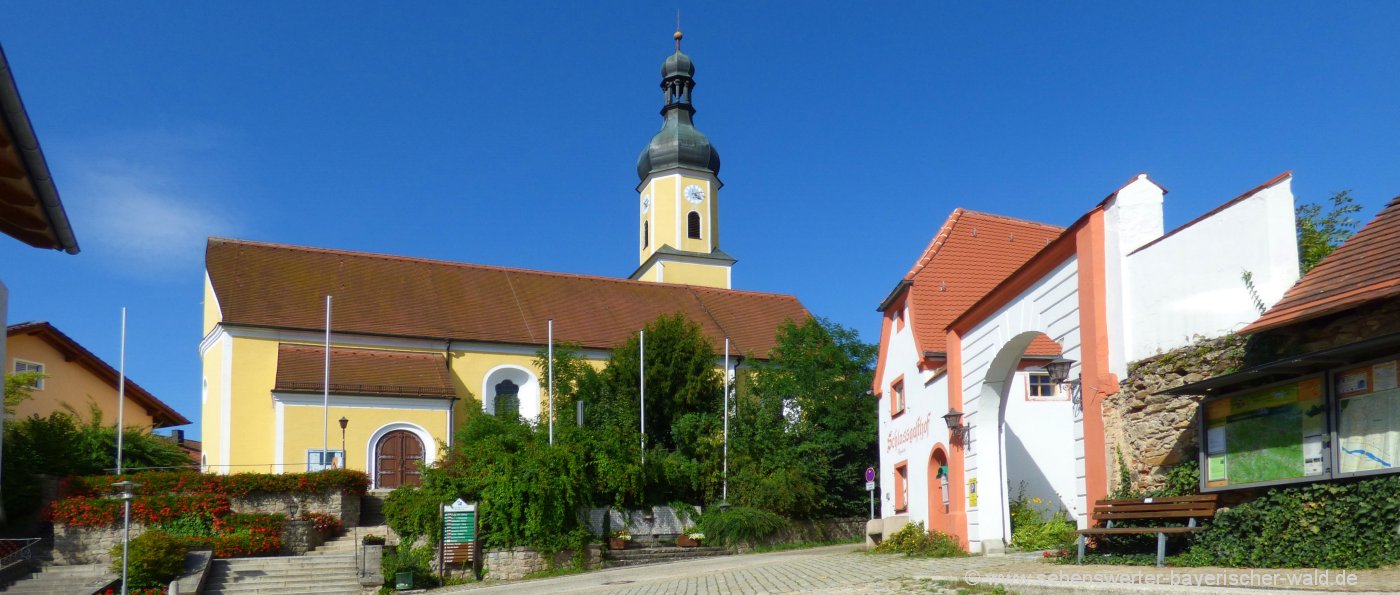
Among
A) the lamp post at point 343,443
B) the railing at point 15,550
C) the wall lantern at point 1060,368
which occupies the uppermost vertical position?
the wall lantern at point 1060,368

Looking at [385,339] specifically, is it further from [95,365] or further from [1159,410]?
[1159,410]

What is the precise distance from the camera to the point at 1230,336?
483 inches

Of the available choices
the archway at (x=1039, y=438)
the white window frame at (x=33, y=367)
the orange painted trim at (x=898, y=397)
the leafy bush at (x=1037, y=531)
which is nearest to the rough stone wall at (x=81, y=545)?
the white window frame at (x=33, y=367)

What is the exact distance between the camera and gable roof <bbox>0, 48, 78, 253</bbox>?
8430 millimetres

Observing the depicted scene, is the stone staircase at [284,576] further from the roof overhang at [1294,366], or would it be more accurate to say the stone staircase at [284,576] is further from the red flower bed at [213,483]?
the roof overhang at [1294,366]

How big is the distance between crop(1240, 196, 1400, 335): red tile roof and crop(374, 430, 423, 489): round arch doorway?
27121mm

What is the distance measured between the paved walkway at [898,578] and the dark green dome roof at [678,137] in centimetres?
3030

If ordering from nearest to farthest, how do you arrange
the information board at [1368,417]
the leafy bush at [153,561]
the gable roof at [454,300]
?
the information board at [1368,417]
the leafy bush at [153,561]
the gable roof at [454,300]

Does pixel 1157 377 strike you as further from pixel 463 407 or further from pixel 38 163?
pixel 463 407

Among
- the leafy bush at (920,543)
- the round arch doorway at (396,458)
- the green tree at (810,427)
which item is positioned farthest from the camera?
the round arch doorway at (396,458)

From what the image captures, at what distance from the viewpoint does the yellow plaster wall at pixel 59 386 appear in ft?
115

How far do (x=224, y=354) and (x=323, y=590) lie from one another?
14822 millimetres

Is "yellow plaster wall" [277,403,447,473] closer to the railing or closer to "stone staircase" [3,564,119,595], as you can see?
the railing

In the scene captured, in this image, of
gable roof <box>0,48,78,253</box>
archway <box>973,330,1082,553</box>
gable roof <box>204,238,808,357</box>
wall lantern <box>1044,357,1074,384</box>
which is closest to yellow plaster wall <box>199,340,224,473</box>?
gable roof <box>204,238,808,357</box>
